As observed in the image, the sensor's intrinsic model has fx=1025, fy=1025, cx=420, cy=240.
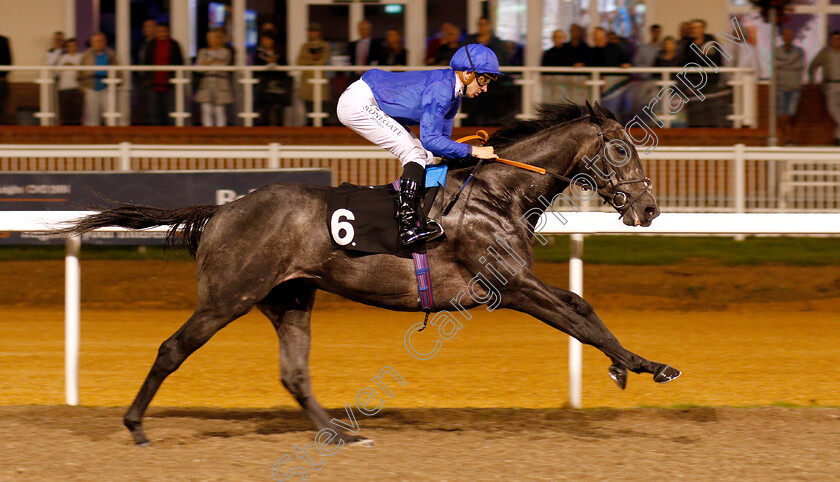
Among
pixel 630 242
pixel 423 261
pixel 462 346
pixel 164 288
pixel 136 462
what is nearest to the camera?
pixel 136 462

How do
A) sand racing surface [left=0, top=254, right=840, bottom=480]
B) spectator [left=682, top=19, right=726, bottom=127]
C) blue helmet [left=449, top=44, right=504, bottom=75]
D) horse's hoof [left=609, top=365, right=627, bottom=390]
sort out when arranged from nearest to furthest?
sand racing surface [left=0, top=254, right=840, bottom=480], horse's hoof [left=609, top=365, right=627, bottom=390], blue helmet [left=449, top=44, right=504, bottom=75], spectator [left=682, top=19, right=726, bottom=127]

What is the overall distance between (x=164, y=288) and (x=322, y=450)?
596cm

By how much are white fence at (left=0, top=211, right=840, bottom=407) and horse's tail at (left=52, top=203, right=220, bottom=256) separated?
0.19 metres

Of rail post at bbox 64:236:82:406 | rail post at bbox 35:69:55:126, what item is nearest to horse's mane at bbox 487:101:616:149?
rail post at bbox 64:236:82:406

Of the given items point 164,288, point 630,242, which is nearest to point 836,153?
point 630,242

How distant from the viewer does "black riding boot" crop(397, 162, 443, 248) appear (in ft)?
15.1

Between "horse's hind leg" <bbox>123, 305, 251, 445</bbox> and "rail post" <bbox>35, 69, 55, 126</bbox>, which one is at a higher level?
"rail post" <bbox>35, 69, 55, 126</bbox>

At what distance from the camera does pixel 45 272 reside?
10.4m

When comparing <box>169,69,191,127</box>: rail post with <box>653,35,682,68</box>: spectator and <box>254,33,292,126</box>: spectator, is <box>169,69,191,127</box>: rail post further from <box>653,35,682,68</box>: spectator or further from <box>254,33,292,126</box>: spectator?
<box>653,35,682,68</box>: spectator

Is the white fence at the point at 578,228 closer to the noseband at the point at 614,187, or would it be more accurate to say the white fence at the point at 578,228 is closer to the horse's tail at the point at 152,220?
the horse's tail at the point at 152,220

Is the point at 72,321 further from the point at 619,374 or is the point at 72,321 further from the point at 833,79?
the point at 833,79

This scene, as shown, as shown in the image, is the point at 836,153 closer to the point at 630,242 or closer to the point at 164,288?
the point at 630,242

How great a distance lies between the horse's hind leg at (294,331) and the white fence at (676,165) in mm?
6798

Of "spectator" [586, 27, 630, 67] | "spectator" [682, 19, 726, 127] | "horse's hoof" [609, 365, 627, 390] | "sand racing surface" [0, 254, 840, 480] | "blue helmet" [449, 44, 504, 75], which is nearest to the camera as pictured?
"sand racing surface" [0, 254, 840, 480]
